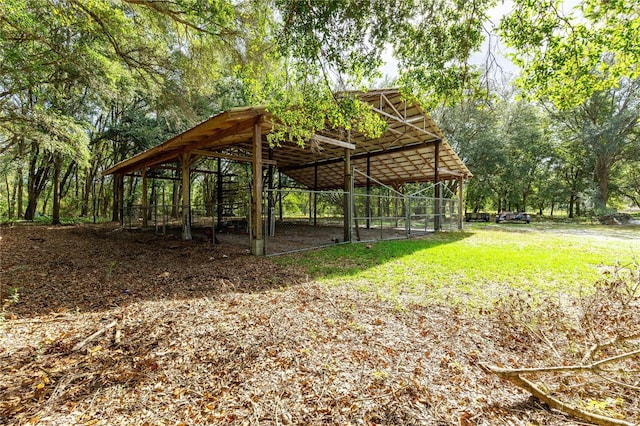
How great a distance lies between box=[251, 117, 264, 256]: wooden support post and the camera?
6691mm

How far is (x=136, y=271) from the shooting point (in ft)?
17.5

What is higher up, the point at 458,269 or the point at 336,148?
the point at 336,148

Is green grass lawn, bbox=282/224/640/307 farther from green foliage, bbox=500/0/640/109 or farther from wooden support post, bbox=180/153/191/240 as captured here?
wooden support post, bbox=180/153/191/240

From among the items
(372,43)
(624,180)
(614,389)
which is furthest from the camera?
(624,180)

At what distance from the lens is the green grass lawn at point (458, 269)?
170 inches

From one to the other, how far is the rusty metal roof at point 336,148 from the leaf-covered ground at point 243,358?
14.3ft

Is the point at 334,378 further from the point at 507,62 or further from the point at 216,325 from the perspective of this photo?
the point at 507,62

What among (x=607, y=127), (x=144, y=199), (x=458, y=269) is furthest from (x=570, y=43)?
(x=607, y=127)

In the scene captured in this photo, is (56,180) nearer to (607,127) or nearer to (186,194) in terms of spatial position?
(186,194)

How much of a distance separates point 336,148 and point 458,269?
9499mm

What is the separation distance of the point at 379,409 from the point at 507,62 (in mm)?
4427

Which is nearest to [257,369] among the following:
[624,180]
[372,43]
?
[372,43]

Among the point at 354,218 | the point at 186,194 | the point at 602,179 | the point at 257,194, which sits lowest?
the point at 354,218

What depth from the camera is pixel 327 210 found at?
2538 centimetres
